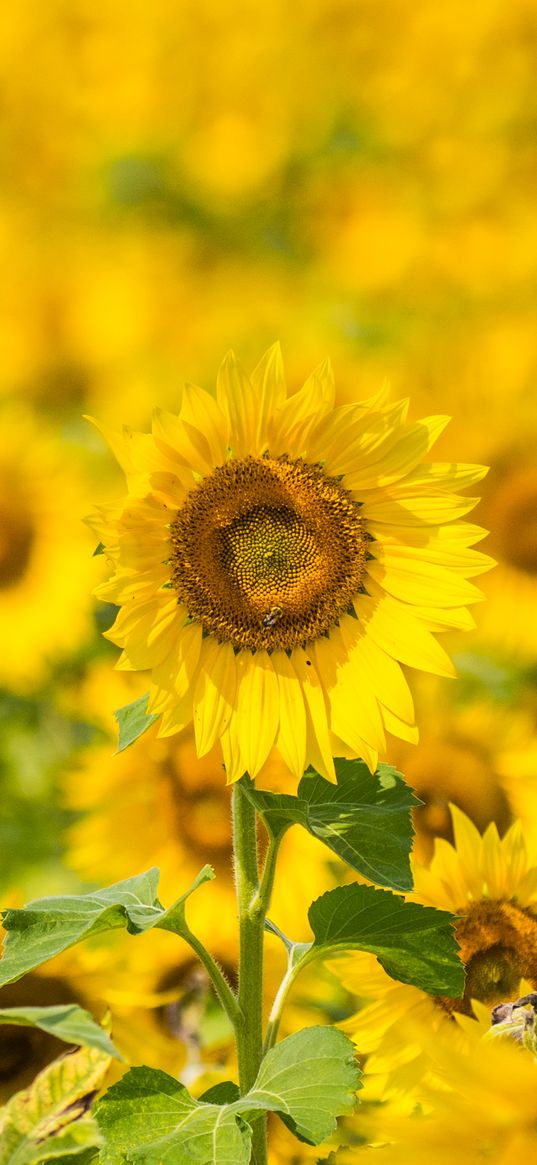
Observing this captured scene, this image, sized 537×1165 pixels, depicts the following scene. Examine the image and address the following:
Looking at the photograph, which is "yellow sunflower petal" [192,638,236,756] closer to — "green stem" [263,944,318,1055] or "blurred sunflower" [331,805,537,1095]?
"green stem" [263,944,318,1055]

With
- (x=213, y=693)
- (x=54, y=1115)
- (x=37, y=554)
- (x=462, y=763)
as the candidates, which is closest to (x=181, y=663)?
(x=213, y=693)

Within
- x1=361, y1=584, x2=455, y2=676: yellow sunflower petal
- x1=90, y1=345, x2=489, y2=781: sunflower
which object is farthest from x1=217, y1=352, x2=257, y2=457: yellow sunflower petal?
x1=361, y1=584, x2=455, y2=676: yellow sunflower petal

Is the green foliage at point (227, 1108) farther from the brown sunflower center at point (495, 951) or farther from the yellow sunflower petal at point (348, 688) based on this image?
the brown sunflower center at point (495, 951)

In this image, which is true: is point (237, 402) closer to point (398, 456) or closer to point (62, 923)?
point (398, 456)

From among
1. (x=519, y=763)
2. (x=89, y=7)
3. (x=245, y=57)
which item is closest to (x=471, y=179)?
(x=245, y=57)

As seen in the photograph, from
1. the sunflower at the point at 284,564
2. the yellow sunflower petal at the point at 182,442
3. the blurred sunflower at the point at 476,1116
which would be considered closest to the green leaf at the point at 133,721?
the sunflower at the point at 284,564
